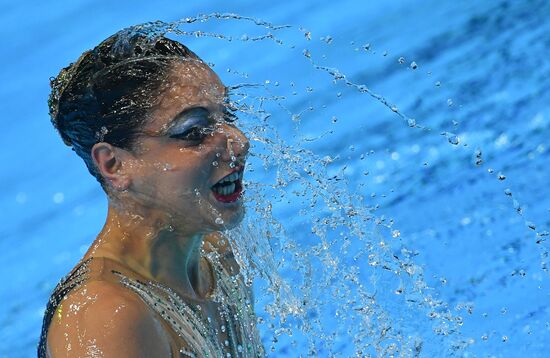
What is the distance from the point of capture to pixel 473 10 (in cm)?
572

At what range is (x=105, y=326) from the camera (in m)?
1.93

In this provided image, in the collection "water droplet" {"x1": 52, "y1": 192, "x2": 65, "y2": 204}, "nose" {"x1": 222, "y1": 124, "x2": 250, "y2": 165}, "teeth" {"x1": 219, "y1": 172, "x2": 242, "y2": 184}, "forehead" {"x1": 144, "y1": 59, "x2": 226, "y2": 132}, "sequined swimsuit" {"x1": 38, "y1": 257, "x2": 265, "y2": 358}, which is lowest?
"sequined swimsuit" {"x1": 38, "y1": 257, "x2": 265, "y2": 358}

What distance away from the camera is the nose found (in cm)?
220

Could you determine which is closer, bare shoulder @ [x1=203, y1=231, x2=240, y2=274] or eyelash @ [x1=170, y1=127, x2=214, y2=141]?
eyelash @ [x1=170, y1=127, x2=214, y2=141]

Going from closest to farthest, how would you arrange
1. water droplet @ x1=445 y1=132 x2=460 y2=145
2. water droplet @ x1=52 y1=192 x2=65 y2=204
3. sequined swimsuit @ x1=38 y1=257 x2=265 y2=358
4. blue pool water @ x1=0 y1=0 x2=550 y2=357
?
sequined swimsuit @ x1=38 y1=257 x2=265 y2=358
blue pool water @ x1=0 y1=0 x2=550 y2=357
water droplet @ x1=445 y1=132 x2=460 y2=145
water droplet @ x1=52 y1=192 x2=65 y2=204

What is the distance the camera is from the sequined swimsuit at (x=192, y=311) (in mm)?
2137

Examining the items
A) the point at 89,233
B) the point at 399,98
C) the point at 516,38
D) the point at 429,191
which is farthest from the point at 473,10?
the point at 89,233

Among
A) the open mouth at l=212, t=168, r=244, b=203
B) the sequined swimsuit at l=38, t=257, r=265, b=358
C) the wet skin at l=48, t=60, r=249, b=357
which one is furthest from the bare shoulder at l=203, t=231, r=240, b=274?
the open mouth at l=212, t=168, r=244, b=203

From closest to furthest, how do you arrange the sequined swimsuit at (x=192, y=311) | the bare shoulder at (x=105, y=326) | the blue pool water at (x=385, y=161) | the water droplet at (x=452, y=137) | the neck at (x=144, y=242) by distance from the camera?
the bare shoulder at (x=105, y=326) → the sequined swimsuit at (x=192, y=311) → the neck at (x=144, y=242) → the blue pool water at (x=385, y=161) → the water droplet at (x=452, y=137)

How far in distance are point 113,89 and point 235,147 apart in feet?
0.91

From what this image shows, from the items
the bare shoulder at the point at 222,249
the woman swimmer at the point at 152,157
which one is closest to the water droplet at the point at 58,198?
the bare shoulder at the point at 222,249

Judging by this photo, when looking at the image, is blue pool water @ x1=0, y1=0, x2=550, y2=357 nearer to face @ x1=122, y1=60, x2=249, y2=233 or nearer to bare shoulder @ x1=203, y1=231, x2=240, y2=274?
bare shoulder @ x1=203, y1=231, x2=240, y2=274

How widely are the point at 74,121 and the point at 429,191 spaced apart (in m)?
2.51

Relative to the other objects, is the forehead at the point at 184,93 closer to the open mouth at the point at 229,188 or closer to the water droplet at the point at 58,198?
the open mouth at the point at 229,188
